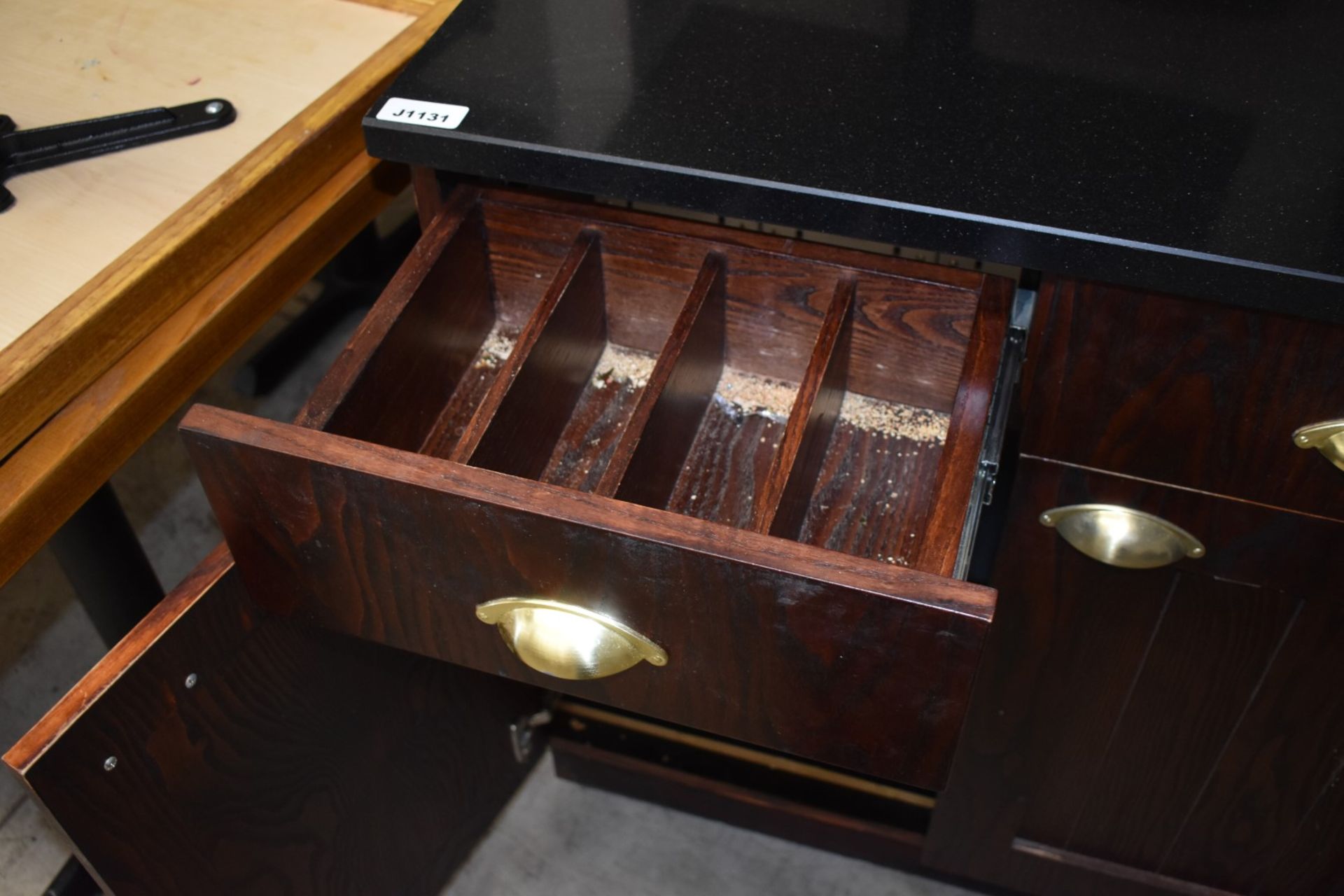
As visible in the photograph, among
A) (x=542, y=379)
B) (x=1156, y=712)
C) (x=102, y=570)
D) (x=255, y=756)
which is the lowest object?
(x=255, y=756)

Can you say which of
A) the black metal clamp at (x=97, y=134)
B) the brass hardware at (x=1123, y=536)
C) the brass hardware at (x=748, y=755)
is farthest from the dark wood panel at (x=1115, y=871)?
the black metal clamp at (x=97, y=134)

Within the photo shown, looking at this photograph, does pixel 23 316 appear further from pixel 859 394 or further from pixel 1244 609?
pixel 1244 609

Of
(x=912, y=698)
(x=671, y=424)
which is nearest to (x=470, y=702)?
(x=671, y=424)

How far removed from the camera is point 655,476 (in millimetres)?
781

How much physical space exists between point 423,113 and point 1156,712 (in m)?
0.69

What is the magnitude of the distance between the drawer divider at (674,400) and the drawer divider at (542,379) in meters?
0.07

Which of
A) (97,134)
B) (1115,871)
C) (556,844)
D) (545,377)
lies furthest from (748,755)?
(97,134)

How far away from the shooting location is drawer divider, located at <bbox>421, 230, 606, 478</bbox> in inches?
28.7

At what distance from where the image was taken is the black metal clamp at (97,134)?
0.89m

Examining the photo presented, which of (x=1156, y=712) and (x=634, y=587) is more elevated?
(x=1156, y=712)

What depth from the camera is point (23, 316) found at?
31.1 inches

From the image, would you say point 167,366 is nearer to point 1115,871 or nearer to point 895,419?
point 895,419

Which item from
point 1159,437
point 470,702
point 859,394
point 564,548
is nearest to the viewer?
point 564,548

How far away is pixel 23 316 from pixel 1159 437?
28.5 inches
